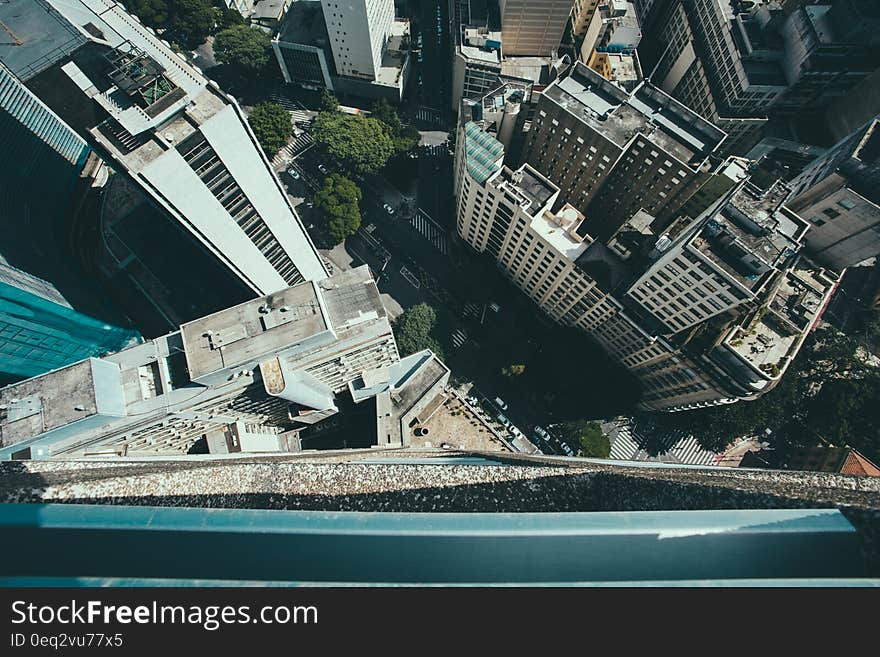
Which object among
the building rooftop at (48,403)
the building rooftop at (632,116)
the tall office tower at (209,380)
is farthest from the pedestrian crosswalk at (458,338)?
the building rooftop at (48,403)

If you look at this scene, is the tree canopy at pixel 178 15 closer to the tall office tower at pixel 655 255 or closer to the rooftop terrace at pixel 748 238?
the tall office tower at pixel 655 255

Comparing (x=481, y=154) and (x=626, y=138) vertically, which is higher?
(x=481, y=154)

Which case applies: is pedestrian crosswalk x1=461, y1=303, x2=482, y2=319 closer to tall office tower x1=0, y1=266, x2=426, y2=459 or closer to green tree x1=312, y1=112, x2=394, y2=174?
tall office tower x1=0, y1=266, x2=426, y2=459

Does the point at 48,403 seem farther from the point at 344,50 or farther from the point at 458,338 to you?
the point at 344,50

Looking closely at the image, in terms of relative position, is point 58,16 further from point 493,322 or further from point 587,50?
point 587,50

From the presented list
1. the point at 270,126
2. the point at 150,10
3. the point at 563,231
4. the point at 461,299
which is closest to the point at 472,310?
the point at 461,299

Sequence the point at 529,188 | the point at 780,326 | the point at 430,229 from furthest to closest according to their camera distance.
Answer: the point at 430,229 → the point at 529,188 → the point at 780,326
